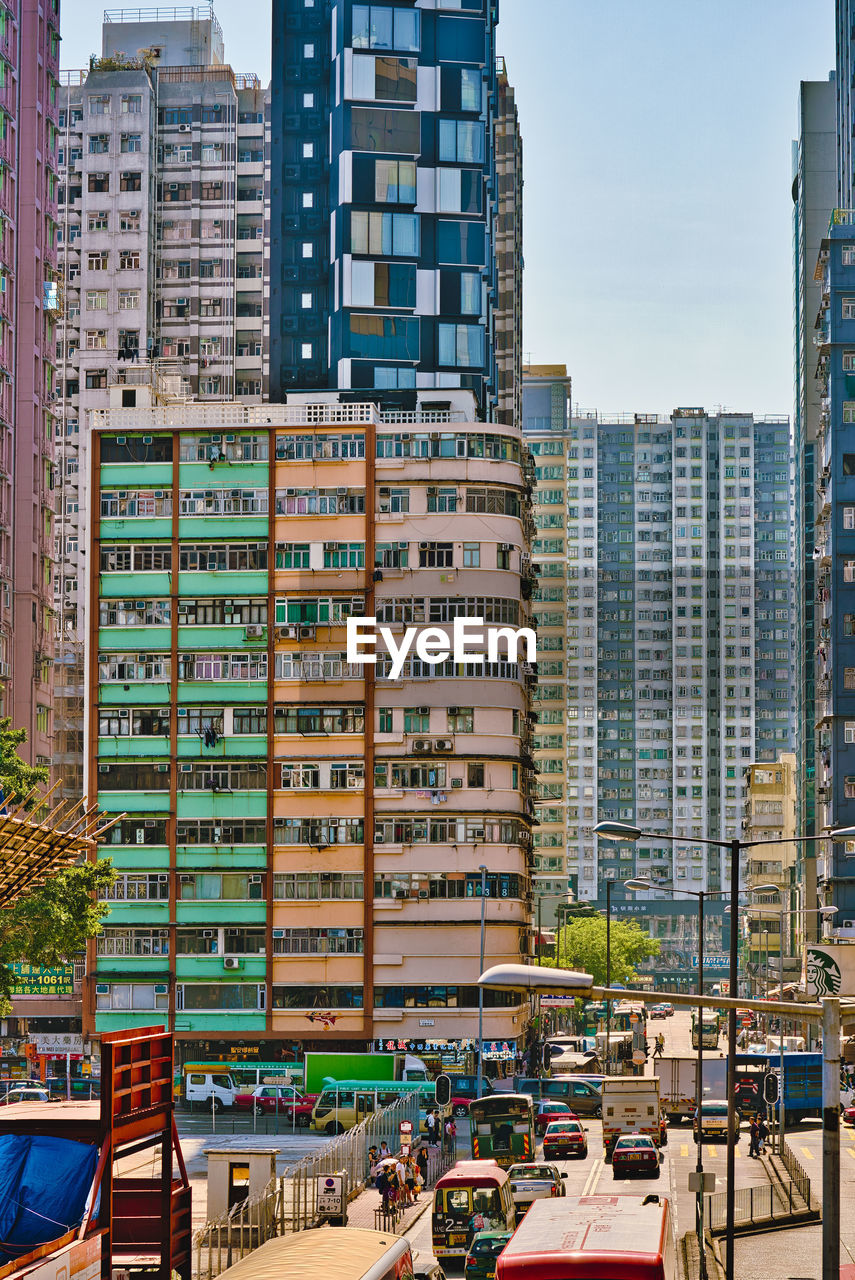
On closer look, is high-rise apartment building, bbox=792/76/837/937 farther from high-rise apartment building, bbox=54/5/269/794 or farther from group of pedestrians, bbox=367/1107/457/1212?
group of pedestrians, bbox=367/1107/457/1212

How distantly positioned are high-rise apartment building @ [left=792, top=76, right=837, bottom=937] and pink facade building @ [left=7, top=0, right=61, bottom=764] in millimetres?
70057

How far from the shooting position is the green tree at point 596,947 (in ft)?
470

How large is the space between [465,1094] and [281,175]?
6835 centimetres

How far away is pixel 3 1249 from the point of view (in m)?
24.9

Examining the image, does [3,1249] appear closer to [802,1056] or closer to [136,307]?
[802,1056]

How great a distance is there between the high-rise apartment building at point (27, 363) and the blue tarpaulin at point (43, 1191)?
7299 centimetres

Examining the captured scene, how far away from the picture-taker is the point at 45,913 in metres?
69.6

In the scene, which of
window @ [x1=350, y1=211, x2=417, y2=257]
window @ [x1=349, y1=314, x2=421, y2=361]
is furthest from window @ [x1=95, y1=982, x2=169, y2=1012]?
window @ [x1=350, y1=211, x2=417, y2=257]

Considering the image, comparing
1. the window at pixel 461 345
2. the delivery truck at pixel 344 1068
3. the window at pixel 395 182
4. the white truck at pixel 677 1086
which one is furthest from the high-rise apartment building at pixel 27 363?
the white truck at pixel 677 1086

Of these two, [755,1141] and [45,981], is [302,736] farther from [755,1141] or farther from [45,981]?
[755,1141]

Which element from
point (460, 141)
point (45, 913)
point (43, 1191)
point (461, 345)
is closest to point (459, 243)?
point (460, 141)

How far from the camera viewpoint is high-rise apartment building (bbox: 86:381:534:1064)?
82125 mm

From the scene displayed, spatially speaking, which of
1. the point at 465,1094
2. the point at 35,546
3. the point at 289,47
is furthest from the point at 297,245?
the point at 465,1094

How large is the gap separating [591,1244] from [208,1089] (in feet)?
185
